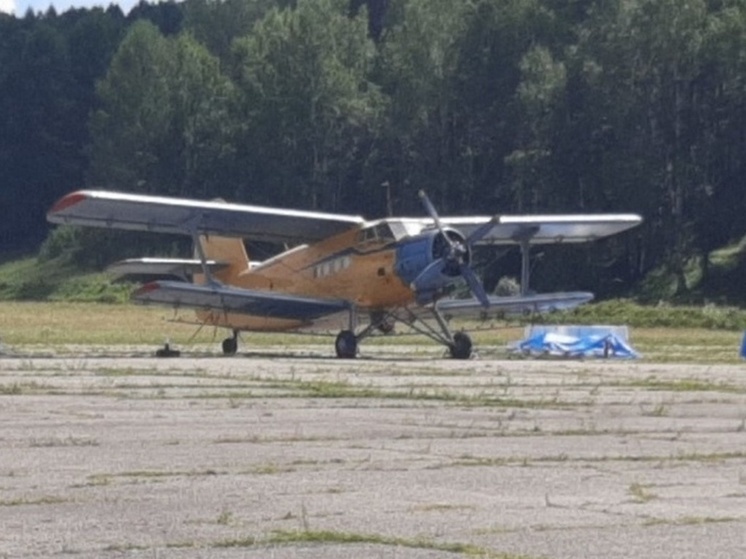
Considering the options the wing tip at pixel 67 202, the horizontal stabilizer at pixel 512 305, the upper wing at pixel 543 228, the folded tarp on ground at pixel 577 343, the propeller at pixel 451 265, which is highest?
the wing tip at pixel 67 202

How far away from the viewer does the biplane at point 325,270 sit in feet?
119

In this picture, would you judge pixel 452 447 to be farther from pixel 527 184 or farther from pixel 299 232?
pixel 527 184

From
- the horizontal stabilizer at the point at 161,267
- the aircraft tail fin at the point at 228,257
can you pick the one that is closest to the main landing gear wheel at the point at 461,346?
the horizontal stabilizer at the point at 161,267

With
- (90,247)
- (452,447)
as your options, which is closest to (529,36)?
(90,247)

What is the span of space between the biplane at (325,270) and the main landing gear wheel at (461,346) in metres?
0.02

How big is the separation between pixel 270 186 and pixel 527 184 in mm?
14922

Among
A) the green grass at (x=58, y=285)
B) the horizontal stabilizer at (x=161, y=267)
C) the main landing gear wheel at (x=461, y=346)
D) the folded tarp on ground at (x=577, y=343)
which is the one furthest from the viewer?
the green grass at (x=58, y=285)

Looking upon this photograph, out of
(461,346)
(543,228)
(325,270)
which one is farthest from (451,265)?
(543,228)

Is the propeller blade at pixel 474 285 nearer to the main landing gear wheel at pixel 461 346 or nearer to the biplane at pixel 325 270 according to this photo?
the biplane at pixel 325 270

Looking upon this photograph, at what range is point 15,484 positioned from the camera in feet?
40.9

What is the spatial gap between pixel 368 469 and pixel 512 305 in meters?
24.8

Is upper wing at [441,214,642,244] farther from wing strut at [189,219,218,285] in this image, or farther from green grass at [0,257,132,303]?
green grass at [0,257,132,303]

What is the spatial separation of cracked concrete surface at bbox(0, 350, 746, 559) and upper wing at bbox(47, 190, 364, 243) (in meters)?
11.3

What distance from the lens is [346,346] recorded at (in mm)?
35406
